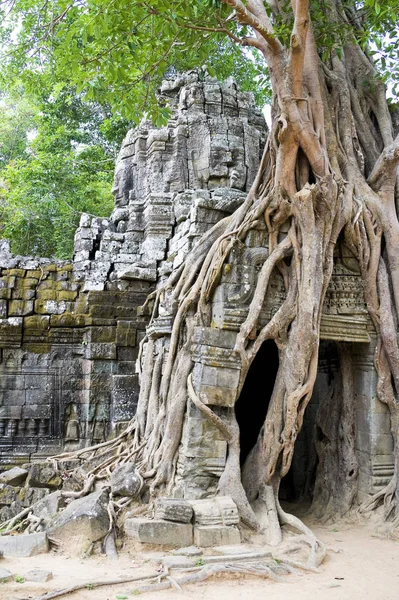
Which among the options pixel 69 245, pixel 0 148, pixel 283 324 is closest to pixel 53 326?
pixel 283 324

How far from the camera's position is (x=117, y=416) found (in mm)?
7711

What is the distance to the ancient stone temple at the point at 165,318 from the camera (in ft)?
19.2

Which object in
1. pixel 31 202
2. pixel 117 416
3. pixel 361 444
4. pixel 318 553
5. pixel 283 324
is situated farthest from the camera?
pixel 31 202

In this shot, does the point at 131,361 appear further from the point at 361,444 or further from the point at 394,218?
the point at 394,218

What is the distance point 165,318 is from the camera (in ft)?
21.5

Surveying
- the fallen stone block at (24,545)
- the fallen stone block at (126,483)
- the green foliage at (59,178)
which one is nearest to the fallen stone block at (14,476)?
the fallen stone block at (126,483)

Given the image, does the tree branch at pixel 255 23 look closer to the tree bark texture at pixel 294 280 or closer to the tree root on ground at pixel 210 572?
the tree bark texture at pixel 294 280

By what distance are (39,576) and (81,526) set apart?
2.76ft

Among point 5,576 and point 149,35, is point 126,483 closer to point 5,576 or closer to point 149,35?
point 5,576

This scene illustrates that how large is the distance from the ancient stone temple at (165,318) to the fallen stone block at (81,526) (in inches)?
30.5

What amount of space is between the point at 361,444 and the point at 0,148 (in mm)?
14903

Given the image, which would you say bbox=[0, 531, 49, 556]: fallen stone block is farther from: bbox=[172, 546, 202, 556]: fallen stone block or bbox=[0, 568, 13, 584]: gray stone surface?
bbox=[172, 546, 202, 556]: fallen stone block

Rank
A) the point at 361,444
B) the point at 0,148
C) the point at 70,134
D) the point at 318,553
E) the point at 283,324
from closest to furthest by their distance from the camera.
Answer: the point at 318,553, the point at 283,324, the point at 361,444, the point at 70,134, the point at 0,148

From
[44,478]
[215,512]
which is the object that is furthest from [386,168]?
[44,478]
